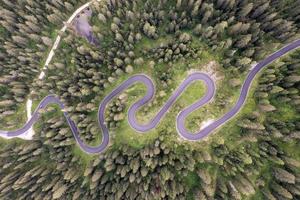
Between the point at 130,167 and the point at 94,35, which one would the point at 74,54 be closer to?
the point at 94,35

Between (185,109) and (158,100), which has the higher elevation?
(158,100)

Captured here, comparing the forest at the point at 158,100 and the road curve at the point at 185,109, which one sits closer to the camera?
the forest at the point at 158,100

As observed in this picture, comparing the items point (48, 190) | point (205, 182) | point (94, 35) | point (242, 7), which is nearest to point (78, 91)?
point (94, 35)

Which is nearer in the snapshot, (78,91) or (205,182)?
(205,182)

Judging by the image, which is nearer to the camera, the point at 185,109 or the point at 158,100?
the point at 185,109

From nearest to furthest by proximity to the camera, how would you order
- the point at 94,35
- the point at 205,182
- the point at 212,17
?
1. the point at 205,182
2. the point at 212,17
3. the point at 94,35

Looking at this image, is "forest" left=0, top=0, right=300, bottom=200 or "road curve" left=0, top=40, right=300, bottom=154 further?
"road curve" left=0, top=40, right=300, bottom=154

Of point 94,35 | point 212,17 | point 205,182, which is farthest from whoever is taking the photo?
point 94,35

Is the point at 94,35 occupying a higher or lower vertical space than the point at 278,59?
higher
